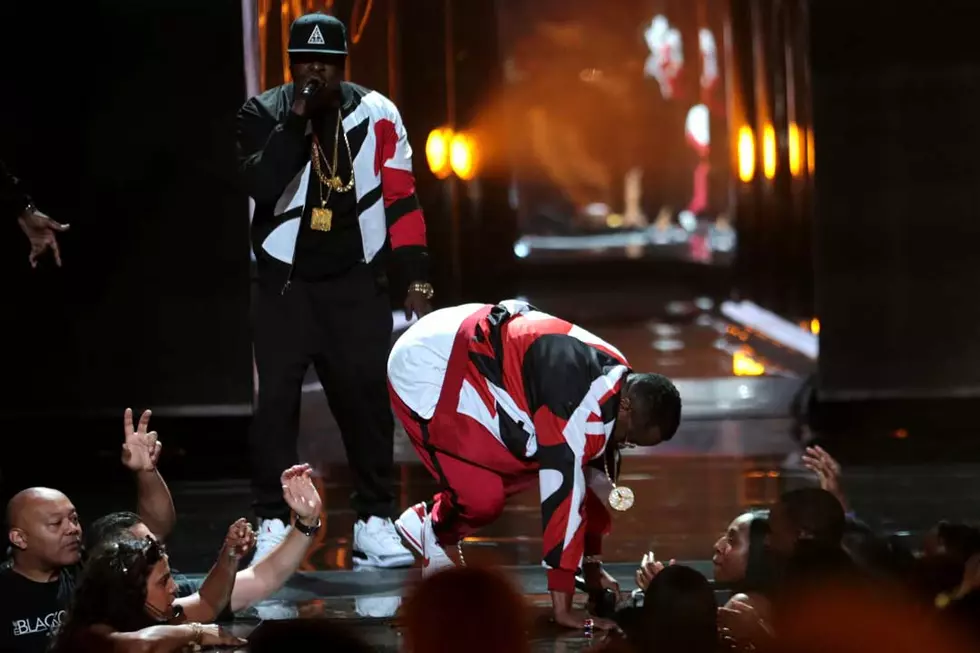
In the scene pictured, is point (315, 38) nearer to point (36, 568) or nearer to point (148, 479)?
point (148, 479)

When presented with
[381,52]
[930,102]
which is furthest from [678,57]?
[930,102]

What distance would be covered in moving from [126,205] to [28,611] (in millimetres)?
3078

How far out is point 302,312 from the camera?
15.4ft

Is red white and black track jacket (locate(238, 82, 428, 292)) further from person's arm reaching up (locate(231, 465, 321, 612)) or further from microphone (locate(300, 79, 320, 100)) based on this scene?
person's arm reaching up (locate(231, 465, 321, 612))

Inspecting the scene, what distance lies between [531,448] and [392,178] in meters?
1.05

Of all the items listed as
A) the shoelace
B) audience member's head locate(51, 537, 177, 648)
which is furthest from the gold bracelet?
the shoelace

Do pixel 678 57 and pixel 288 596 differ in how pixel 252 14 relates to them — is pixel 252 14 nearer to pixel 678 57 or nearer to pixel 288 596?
pixel 288 596

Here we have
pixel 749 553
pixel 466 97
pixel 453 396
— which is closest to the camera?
pixel 749 553

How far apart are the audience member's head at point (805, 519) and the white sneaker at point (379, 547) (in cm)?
135

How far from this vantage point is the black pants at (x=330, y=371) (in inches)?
185

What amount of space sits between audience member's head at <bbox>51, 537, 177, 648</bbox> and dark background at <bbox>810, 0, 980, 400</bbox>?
3.91 meters

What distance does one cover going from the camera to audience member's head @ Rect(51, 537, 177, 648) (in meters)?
3.44

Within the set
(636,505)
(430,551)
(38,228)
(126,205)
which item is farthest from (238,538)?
(126,205)

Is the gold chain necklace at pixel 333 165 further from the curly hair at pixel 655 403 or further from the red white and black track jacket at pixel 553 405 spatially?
the curly hair at pixel 655 403
